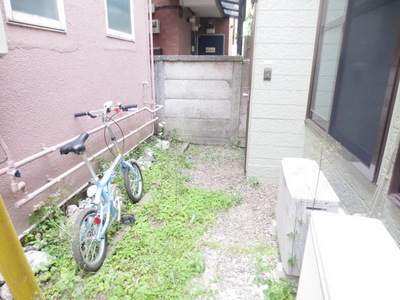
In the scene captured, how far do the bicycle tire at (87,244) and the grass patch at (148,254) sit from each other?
0.08 metres

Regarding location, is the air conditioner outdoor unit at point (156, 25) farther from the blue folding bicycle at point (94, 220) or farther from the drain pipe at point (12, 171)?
the drain pipe at point (12, 171)

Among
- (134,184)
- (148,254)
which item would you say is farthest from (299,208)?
(134,184)

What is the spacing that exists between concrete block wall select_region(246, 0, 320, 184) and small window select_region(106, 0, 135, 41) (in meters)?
1.92

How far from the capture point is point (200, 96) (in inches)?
203

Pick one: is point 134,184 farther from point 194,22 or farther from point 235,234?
point 194,22

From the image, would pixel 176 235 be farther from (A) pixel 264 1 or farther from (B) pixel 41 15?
(A) pixel 264 1

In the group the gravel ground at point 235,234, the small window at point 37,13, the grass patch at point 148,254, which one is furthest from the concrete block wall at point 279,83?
the small window at point 37,13

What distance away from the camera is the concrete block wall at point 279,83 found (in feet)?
10.6

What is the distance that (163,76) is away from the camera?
17.1 feet

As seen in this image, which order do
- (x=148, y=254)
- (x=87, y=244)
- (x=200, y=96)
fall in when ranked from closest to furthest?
(x=87, y=244)
(x=148, y=254)
(x=200, y=96)

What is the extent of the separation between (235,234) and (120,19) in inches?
132

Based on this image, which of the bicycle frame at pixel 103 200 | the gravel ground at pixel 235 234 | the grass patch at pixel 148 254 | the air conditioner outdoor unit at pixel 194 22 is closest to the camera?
the grass patch at pixel 148 254

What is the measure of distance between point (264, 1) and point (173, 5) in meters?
5.40

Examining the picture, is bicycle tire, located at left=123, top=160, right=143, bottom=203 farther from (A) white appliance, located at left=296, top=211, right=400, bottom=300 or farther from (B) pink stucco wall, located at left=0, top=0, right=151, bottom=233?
(A) white appliance, located at left=296, top=211, right=400, bottom=300
